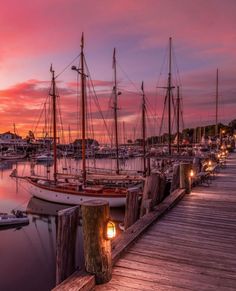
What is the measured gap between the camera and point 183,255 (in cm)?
582

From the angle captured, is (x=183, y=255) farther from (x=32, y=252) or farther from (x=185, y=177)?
(x=32, y=252)

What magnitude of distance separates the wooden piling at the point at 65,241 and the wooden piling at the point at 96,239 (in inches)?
11.5

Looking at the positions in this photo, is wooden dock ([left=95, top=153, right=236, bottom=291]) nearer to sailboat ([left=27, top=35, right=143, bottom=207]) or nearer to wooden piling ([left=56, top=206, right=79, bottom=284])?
wooden piling ([left=56, top=206, right=79, bottom=284])

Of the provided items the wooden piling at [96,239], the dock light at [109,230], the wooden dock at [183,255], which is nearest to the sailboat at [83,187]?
the wooden dock at [183,255]

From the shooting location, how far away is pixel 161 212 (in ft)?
28.6

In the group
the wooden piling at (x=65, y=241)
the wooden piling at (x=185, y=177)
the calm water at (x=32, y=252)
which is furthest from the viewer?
the calm water at (x=32, y=252)

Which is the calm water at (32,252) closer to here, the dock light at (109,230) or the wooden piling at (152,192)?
the wooden piling at (152,192)

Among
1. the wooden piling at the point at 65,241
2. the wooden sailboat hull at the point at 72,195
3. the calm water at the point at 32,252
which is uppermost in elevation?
the wooden piling at the point at 65,241

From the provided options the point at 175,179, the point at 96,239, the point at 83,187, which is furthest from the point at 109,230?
the point at 83,187

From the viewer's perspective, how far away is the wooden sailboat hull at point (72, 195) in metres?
23.0

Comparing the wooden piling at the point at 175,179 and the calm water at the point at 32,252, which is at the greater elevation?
the wooden piling at the point at 175,179

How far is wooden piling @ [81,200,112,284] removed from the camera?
174 inches

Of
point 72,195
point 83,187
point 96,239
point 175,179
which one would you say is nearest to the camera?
point 96,239

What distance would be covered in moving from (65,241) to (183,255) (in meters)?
2.56
